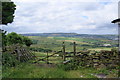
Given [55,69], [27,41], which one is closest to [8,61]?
[55,69]

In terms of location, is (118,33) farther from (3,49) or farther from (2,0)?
(2,0)

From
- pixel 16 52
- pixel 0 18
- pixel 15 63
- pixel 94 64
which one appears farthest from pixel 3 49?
pixel 94 64

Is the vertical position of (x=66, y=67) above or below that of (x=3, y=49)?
below

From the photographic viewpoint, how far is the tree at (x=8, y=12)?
16.5 m

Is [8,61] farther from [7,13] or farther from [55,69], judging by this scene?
[7,13]

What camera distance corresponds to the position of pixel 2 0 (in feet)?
50.4

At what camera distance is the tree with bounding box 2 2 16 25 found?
54.2 ft

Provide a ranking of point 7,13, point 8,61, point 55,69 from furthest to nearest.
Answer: point 7,13, point 8,61, point 55,69

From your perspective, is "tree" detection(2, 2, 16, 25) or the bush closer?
the bush

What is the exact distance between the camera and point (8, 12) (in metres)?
17.2

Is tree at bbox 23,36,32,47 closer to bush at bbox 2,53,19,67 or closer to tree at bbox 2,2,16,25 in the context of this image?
tree at bbox 2,2,16,25

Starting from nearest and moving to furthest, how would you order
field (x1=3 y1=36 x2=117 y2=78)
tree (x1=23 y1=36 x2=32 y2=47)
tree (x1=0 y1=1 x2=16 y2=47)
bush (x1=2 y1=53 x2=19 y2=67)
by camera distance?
1. field (x1=3 y1=36 x2=117 y2=78)
2. bush (x1=2 y1=53 x2=19 y2=67)
3. tree (x1=0 y1=1 x2=16 y2=47)
4. tree (x1=23 y1=36 x2=32 y2=47)

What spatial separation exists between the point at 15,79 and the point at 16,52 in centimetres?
637

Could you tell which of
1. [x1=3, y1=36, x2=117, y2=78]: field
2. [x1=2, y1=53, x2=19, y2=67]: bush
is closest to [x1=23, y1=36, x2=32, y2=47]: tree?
[x1=3, y1=36, x2=117, y2=78]: field
